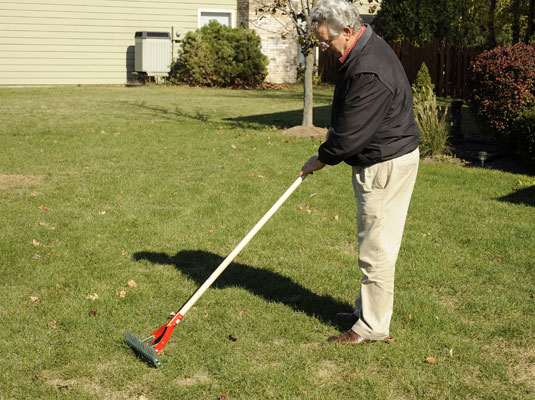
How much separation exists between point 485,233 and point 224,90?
660 inches

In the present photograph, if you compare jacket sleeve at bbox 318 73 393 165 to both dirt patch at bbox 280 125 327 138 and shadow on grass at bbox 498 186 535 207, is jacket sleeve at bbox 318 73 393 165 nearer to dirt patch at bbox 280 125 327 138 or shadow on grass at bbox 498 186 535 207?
shadow on grass at bbox 498 186 535 207

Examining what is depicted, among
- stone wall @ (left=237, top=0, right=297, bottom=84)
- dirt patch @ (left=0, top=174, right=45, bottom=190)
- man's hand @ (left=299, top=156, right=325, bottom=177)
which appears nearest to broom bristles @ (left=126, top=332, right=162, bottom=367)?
man's hand @ (left=299, top=156, right=325, bottom=177)

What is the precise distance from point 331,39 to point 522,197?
5182 millimetres

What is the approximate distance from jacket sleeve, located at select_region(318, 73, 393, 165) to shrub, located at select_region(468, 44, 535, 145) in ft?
22.1

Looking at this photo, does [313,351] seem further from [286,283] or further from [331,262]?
[331,262]

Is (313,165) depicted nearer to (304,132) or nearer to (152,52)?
(304,132)

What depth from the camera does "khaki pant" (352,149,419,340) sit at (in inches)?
151

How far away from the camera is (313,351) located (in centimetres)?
409

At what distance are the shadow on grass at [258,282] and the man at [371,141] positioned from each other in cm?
59

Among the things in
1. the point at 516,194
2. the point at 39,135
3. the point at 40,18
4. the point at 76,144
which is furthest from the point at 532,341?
the point at 40,18

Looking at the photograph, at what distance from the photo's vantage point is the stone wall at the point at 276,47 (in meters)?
23.7

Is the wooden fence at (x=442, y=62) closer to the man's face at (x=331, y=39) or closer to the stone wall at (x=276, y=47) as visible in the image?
the stone wall at (x=276, y=47)

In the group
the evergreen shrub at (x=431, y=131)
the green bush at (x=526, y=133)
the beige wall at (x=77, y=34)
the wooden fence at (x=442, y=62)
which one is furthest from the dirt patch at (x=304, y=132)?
the beige wall at (x=77, y=34)

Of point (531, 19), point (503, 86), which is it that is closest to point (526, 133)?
point (503, 86)
